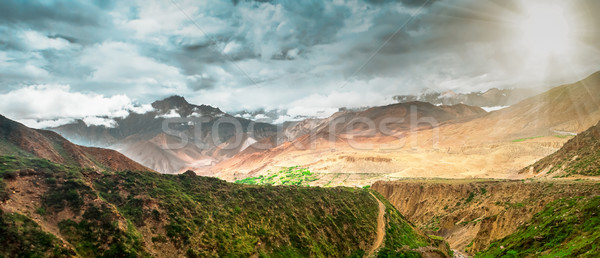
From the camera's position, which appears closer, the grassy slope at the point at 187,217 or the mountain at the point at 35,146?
the grassy slope at the point at 187,217

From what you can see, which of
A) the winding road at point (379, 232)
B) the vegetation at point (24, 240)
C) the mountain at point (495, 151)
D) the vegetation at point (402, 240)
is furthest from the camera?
the mountain at point (495, 151)

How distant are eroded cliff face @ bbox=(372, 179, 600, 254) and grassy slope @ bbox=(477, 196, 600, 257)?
11.3ft

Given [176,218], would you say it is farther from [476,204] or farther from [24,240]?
[476,204]

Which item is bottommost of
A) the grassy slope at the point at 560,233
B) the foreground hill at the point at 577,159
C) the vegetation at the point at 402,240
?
the vegetation at the point at 402,240

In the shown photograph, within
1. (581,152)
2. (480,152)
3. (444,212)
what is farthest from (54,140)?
(480,152)

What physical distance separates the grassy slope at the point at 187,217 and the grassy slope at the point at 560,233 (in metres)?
12.1

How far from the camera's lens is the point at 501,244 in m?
34.3

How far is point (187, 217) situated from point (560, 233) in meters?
32.5

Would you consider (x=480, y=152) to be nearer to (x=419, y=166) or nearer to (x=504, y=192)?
(x=419, y=166)

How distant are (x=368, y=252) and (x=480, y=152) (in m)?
122

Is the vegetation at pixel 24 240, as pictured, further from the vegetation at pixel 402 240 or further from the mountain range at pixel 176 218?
the vegetation at pixel 402 240

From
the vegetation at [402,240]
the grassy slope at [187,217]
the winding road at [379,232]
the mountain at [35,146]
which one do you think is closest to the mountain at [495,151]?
the vegetation at [402,240]

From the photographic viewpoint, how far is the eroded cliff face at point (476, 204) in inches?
1507

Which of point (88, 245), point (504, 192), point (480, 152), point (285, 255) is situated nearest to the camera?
point (88, 245)
